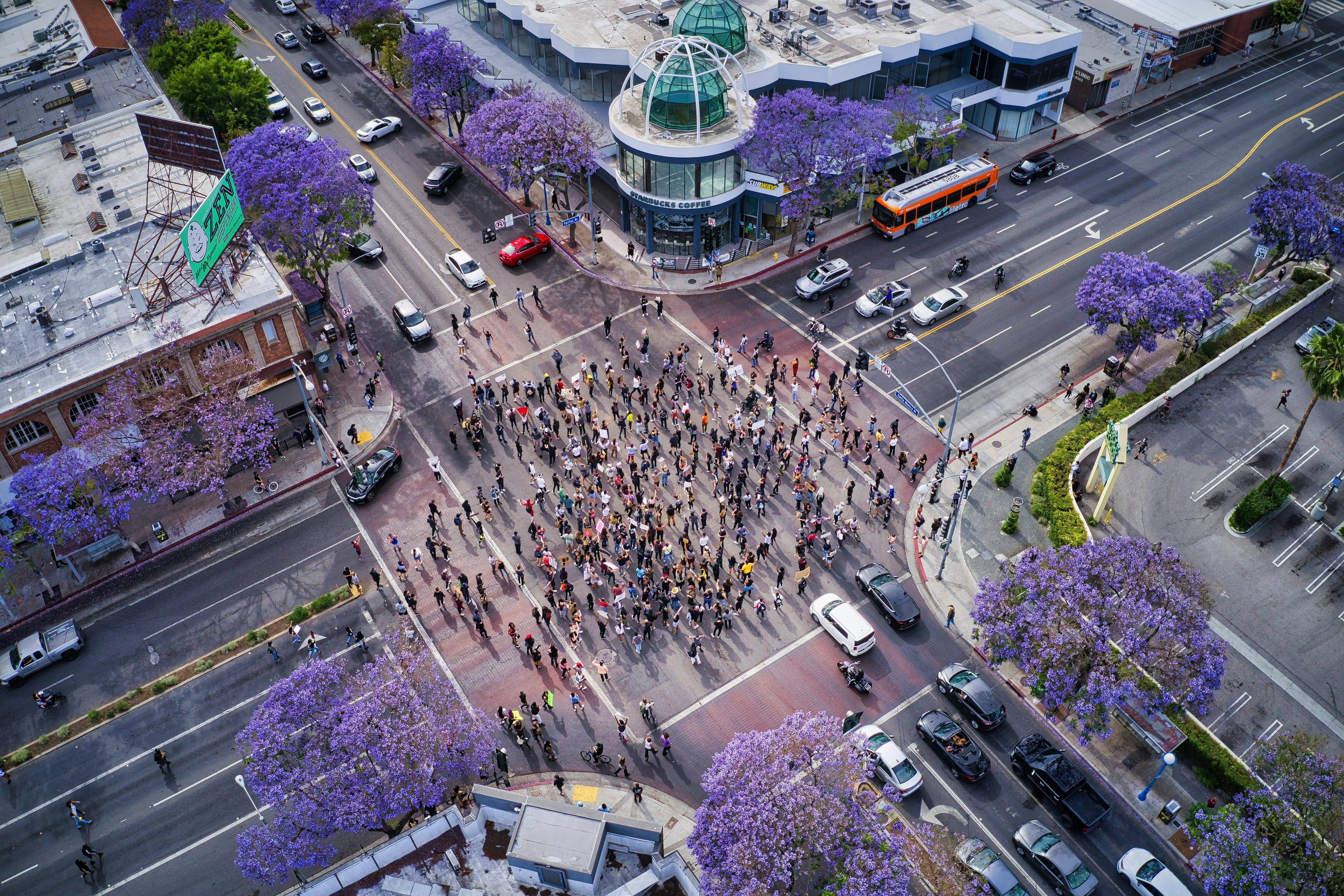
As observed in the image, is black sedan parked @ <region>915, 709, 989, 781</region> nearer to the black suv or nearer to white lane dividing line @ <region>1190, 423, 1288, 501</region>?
white lane dividing line @ <region>1190, 423, 1288, 501</region>

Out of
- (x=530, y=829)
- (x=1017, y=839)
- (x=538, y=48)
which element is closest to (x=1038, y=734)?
(x=1017, y=839)

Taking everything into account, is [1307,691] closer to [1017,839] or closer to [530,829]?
[1017,839]

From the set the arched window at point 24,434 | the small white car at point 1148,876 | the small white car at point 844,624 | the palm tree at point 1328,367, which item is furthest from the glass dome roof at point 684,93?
the small white car at point 1148,876

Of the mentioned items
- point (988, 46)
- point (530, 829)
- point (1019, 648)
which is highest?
point (988, 46)

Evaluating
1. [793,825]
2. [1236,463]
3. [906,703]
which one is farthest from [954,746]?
[1236,463]

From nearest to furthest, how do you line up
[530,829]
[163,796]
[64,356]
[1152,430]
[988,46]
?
[530,829] < [163,796] < [64,356] < [1152,430] < [988,46]

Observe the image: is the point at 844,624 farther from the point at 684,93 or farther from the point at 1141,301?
the point at 684,93
